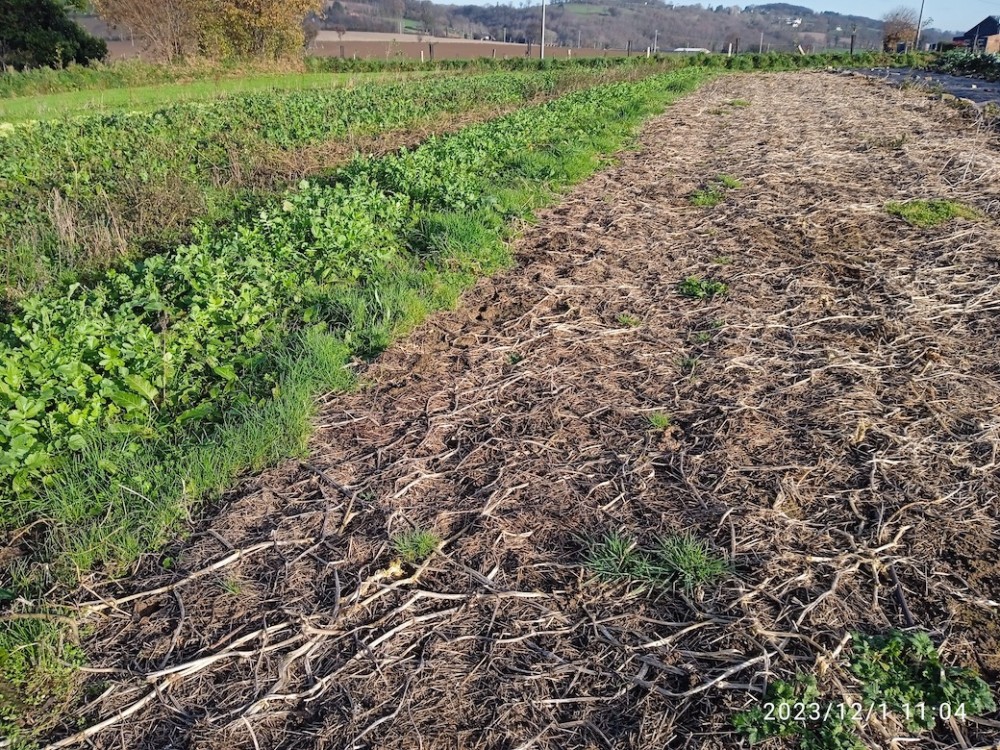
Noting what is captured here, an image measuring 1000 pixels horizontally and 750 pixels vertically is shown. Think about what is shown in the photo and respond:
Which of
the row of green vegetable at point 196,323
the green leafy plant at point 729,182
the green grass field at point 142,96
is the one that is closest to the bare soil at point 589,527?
the row of green vegetable at point 196,323

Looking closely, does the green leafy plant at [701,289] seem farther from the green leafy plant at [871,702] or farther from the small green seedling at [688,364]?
the green leafy plant at [871,702]

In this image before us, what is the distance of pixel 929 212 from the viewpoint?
748 cm

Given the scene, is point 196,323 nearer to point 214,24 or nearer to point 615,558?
point 615,558

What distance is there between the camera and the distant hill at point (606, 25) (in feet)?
333

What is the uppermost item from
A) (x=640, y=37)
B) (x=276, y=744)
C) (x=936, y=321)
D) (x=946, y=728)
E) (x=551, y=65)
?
(x=640, y=37)

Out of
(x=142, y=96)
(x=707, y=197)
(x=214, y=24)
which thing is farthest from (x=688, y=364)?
(x=214, y=24)

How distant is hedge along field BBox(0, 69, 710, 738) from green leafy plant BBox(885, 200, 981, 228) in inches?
173

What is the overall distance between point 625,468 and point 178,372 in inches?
118

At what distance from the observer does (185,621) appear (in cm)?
276

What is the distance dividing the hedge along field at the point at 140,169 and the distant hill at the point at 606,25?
85.3 meters

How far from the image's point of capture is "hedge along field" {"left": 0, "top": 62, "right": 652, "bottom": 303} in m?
7.32

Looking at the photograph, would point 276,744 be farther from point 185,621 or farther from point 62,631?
point 62,631

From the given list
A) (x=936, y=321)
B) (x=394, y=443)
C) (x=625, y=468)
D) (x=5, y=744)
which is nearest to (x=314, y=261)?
(x=394, y=443)

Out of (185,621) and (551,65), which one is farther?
(551,65)
